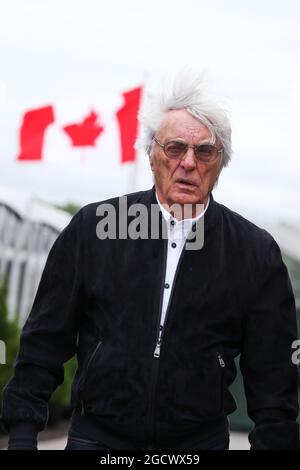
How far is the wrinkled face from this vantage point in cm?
405

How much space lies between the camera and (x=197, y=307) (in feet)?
12.9

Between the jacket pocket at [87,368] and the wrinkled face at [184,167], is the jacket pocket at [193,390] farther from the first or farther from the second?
the wrinkled face at [184,167]

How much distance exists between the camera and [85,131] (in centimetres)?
1753

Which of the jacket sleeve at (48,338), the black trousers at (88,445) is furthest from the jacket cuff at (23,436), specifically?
the black trousers at (88,445)

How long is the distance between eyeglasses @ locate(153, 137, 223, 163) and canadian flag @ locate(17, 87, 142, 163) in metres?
11.9

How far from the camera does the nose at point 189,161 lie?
4035 mm

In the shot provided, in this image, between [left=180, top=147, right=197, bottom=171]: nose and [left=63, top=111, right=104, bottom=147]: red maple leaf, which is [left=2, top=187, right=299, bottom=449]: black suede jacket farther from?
[left=63, top=111, right=104, bottom=147]: red maple leaf

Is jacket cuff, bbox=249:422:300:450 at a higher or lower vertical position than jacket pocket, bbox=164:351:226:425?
lower

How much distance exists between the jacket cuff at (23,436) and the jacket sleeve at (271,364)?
770mm

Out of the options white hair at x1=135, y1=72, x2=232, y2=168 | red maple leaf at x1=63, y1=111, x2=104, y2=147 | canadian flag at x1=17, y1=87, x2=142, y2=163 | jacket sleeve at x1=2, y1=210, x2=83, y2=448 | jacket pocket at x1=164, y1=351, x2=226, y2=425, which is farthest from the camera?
red maple leaf at x1=63, y1=111, x2=104, y2=147

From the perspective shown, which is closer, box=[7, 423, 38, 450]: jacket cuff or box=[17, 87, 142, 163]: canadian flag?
box=[7, 423, 38, 450]: jacket cuff

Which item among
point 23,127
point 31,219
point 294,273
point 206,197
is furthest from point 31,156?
point 206,197

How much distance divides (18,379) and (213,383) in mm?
688

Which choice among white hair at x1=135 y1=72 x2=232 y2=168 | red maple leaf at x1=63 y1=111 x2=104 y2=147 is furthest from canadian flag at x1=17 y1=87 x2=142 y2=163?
white hair at x1=135 y1=72 x2=232 y2=168
